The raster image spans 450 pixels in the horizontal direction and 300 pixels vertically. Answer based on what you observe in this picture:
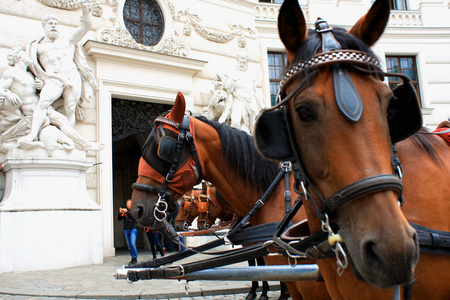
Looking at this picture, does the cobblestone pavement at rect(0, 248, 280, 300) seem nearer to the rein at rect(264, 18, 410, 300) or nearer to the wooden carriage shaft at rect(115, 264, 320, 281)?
the wooden carriage shaft at rect(115, 264, 320, 281)

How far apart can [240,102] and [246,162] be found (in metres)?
8.00

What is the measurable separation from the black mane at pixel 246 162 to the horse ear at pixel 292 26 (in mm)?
1809

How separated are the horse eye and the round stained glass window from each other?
33.6 feet

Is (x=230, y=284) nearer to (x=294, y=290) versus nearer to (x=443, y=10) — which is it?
(x=294, y=290)

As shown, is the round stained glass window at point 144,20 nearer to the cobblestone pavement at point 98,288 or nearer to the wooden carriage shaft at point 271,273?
the cobblestone pavement at point 98,288

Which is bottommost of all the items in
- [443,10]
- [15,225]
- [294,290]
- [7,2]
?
[294,290]

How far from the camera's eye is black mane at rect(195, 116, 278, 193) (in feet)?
11.0

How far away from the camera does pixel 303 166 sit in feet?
4.78

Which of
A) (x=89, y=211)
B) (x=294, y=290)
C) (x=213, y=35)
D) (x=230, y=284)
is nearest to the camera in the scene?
(x=294, y=290)

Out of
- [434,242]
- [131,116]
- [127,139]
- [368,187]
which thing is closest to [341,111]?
[368,187]

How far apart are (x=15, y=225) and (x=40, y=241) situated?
1.81ft

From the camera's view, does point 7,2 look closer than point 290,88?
No

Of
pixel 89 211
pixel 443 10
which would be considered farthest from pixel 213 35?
pixel 443 10

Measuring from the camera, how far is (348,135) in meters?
1.31
